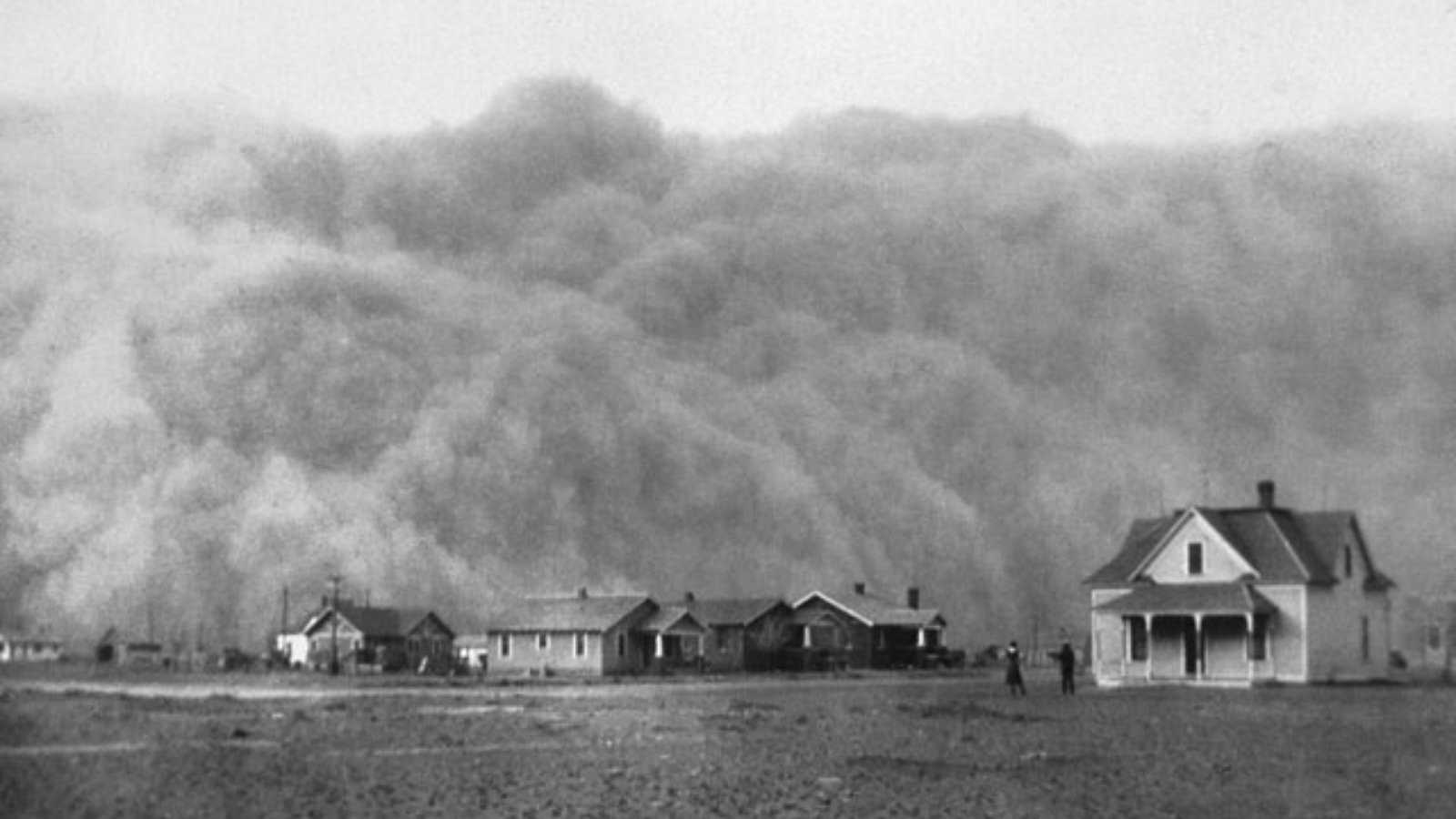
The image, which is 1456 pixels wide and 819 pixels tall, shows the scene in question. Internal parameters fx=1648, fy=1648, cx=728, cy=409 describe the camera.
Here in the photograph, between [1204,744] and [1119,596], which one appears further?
[1119,596]

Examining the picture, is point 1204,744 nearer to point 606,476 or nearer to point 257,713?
point 257,713

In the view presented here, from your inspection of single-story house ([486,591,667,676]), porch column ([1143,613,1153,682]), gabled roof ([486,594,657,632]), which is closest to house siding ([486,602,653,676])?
single-story house ([486,591,667,676])

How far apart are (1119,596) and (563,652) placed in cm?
2796

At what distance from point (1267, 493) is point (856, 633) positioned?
3193 cm

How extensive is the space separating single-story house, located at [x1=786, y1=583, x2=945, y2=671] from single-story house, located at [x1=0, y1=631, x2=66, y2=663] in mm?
32298

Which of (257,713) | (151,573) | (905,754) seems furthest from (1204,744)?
(151,573)

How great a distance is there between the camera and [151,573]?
6344 cm

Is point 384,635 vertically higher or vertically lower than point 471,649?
higher

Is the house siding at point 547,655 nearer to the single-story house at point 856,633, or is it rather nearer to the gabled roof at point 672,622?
the gabled roof at point 672,622

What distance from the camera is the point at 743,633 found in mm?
68312

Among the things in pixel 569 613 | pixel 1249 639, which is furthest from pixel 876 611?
pixel 1249 639

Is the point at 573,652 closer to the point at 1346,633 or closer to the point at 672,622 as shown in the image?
the point at 672,622

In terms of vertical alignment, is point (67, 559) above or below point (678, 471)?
below

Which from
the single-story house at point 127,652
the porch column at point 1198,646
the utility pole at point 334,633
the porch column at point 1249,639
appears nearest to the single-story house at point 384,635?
the utility pole at point 334,633
